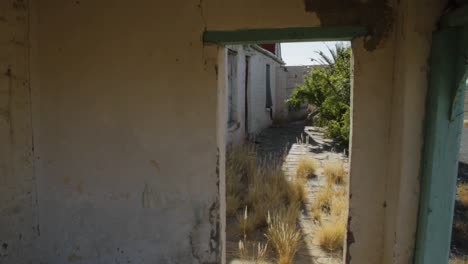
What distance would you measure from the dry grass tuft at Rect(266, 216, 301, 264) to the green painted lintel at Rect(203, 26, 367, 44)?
1976 mm

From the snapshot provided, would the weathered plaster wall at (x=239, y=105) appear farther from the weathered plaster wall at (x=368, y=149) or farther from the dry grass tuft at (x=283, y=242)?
the weathered plaster wall at (x=368, y=149)

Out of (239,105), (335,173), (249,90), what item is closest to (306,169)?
(335,173)

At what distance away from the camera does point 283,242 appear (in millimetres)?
3348

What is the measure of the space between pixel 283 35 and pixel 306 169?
4.29 metres

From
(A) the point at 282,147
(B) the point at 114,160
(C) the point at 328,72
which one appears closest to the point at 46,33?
(B) the point at 114,160

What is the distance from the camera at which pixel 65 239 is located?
9.23 ft

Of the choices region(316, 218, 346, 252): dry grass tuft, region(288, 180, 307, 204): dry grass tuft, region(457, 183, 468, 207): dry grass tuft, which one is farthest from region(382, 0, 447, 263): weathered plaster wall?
region(457, 183, 468, 207): dry grass tuft

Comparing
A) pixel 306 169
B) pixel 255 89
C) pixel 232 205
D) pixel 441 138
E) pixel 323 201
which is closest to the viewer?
pixel 441 138

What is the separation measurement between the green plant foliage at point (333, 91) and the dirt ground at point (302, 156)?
0.55 m

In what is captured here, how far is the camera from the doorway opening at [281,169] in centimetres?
362

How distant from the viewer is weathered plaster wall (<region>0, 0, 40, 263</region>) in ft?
8.23

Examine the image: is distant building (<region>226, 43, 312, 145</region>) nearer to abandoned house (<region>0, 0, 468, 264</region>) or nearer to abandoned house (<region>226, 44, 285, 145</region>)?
abandoned house (<region>226, 44, 285, 145</region>)

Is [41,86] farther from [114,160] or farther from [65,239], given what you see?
[65,239]

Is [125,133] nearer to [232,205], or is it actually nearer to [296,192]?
[232,205]
